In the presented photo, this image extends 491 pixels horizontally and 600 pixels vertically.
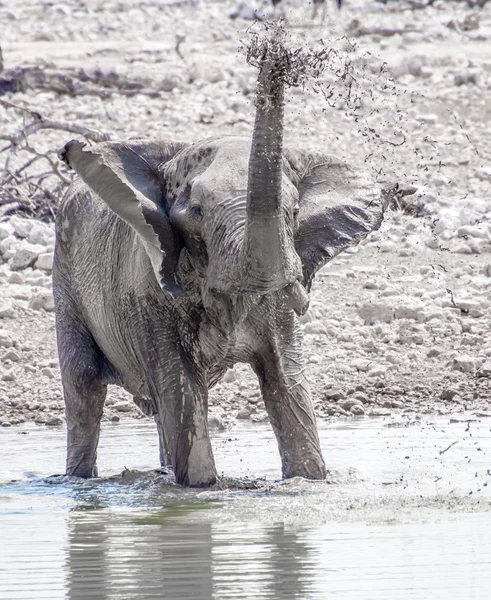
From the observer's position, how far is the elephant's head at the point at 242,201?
691 centimetres

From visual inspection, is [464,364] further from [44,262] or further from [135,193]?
[135,193]

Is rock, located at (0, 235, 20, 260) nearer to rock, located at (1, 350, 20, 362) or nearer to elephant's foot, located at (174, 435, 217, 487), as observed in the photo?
rock, located at (1, 350, 20, 362)

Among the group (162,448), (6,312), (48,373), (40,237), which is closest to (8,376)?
(48,373)

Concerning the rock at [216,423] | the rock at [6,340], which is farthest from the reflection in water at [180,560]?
the rock at [6,340]

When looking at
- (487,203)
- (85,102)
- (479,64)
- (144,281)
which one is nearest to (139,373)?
(144,281)

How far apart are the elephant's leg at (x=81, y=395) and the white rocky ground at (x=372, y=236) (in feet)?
5.48

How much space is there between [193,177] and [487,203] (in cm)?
826

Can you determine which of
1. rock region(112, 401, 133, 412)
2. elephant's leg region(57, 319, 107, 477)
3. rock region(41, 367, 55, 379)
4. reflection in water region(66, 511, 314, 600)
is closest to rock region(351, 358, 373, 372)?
rock region(112, 401, 133, 412)

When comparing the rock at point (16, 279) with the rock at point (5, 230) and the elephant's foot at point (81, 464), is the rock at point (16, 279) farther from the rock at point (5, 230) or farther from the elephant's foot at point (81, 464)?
the elephant's foot at point (81, 464)

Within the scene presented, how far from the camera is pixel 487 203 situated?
1578 cm

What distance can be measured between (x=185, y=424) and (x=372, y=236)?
6.85m

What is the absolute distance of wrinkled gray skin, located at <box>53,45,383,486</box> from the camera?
24.5 ft

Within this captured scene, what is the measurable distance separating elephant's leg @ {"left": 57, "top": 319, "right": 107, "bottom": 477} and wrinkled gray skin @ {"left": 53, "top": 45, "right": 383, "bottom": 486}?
1.08 ft

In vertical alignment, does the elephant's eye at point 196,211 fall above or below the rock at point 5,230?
below
